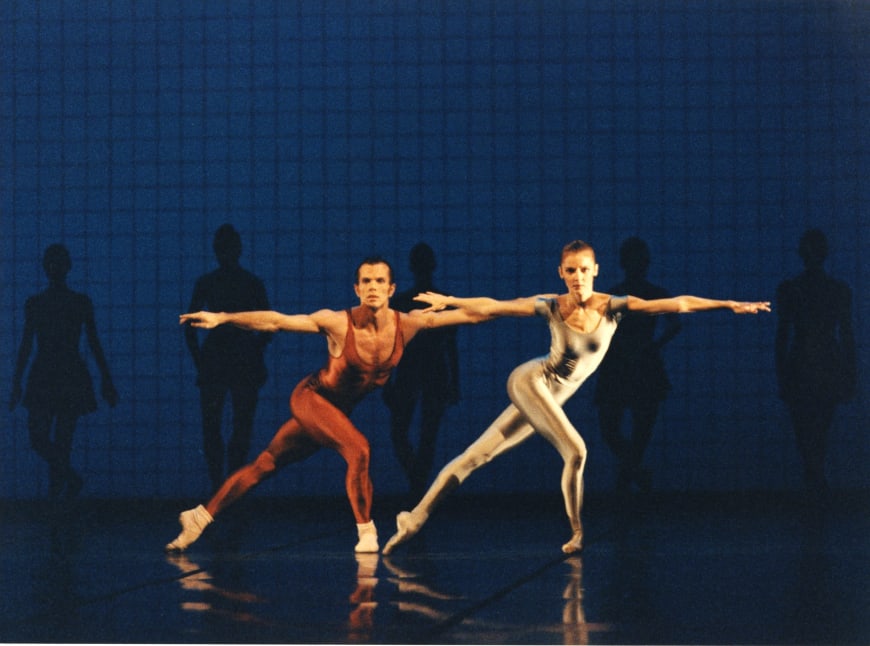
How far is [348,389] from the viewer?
6.33 m

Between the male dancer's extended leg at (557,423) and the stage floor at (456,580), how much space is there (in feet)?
0.77

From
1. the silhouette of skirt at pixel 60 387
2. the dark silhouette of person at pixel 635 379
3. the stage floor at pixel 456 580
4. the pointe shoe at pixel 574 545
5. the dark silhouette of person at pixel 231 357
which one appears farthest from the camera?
the silhouette of skirt at pixel 60 387

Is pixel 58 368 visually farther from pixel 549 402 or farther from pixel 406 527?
pixel 549 402

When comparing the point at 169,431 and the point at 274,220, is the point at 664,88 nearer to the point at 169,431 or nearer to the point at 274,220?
the point at 274,220

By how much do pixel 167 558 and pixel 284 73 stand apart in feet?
13.9

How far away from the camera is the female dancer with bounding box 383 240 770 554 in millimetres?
5988

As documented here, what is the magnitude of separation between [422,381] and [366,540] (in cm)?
201

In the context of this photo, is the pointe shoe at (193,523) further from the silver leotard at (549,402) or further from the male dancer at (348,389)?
the silver leotard at (549,402)

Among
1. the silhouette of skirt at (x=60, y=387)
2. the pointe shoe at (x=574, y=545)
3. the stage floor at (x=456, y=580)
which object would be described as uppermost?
the silhouette of skirt at (x=60, y=387)

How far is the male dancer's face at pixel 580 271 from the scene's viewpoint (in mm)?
6055

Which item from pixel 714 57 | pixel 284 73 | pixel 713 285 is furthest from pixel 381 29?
pixel 713 285

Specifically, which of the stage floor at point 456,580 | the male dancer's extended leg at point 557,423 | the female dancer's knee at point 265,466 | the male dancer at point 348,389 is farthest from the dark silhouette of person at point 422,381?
the female dancer's knee at point 265,466

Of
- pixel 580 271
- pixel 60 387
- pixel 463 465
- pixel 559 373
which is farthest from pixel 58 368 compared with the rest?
pixel 580 271

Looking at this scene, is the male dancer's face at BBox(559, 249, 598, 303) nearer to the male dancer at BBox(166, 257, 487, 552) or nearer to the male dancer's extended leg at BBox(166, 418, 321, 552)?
the male dancer at BBox(166, 257, 487, 552)
